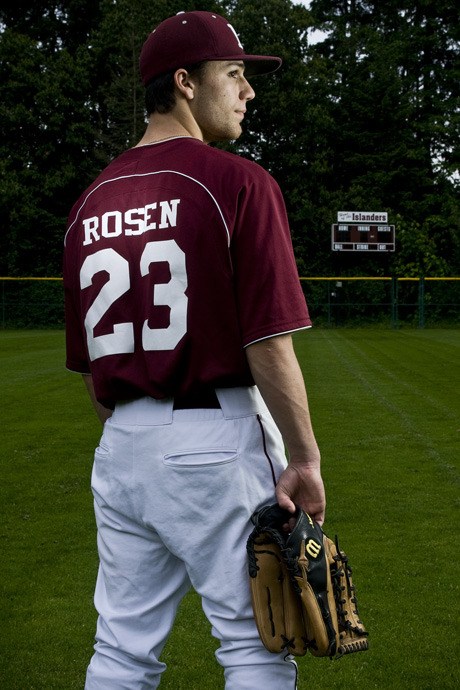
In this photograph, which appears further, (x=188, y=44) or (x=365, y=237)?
(x=365, y=237)

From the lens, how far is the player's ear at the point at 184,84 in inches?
95.7

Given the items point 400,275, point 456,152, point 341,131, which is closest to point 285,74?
point 341,131

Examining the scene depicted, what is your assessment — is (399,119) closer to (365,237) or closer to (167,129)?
(365,237)

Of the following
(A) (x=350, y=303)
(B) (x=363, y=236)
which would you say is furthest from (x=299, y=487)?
(A) (x=350, y=303)

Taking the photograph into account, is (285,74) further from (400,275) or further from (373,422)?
(373,422)

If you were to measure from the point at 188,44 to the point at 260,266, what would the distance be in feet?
2.06

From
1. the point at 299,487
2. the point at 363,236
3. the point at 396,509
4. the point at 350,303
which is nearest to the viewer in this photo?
the point at 299,487

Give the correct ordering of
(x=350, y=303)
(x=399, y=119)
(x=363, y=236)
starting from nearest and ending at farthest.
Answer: (x=363, y=236), (x=350, y=303), (x=399, y=119)

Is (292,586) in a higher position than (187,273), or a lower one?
lower

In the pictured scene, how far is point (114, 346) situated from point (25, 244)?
3535 centimetres

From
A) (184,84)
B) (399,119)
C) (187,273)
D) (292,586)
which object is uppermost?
(399,119)

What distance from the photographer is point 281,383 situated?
224cm

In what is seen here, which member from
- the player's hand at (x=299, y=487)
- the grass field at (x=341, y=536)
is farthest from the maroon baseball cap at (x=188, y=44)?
the grass field at (x=341, y=536)

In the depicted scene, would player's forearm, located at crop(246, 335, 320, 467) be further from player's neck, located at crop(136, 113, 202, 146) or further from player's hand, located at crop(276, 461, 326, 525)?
player's neck, located at crop(136, 113, 202, 146)
